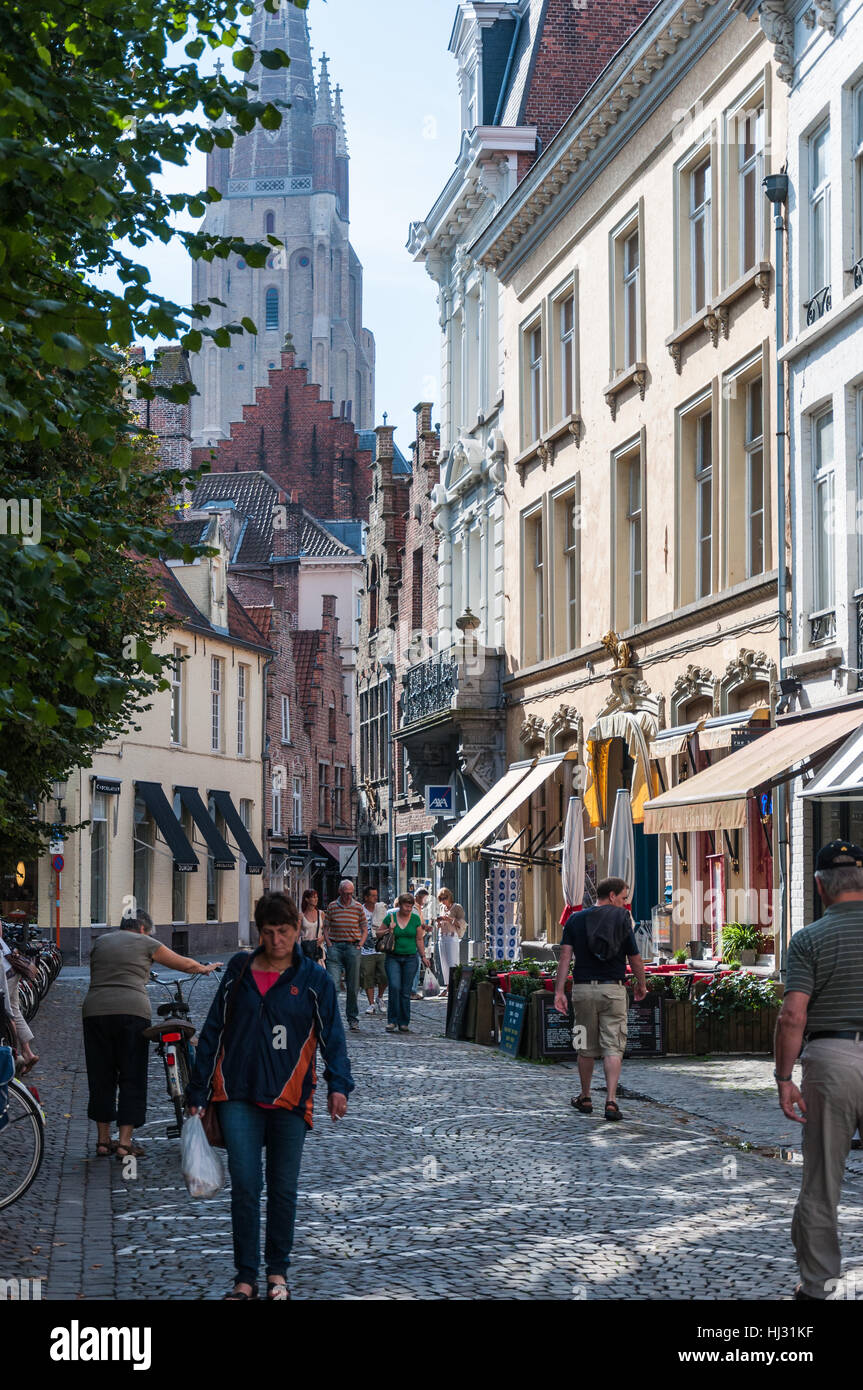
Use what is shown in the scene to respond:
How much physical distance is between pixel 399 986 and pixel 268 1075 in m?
15.5

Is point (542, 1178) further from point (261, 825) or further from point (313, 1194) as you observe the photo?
point (261, 825)

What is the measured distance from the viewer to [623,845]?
2234cm

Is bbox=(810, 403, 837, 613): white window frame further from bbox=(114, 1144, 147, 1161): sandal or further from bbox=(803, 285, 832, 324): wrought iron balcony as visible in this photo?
bbox=(114, 1144, 147, 1161): sandal

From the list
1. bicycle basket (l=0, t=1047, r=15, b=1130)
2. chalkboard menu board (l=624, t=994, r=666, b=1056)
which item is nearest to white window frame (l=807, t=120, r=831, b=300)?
chalkboard menu board (l=624, t=994, r=666, b=1056)

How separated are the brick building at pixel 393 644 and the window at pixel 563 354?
922 centimetres

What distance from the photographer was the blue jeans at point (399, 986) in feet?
75.0

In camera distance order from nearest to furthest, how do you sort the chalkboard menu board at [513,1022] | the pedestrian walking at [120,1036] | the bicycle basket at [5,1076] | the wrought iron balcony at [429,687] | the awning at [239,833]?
the bicycle basket at [5,1076]
the pedestrian walking at [120,1036]
the chalkboard menu board at [513,1022]
the wrought iron balcony at [429,687]
the awning at [239,833]

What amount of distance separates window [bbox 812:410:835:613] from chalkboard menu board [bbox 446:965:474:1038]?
5.49 metres

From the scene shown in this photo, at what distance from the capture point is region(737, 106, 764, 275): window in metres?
21.5

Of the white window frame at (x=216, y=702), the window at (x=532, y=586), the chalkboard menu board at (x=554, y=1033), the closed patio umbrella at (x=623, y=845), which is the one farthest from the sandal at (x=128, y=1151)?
the white window frame at (x=216, y=702)

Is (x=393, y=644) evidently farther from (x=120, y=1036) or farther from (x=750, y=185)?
(x=120, y=1036)

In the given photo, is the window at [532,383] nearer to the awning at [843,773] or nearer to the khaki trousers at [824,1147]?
the awning at [843,773]

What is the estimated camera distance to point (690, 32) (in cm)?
2327
